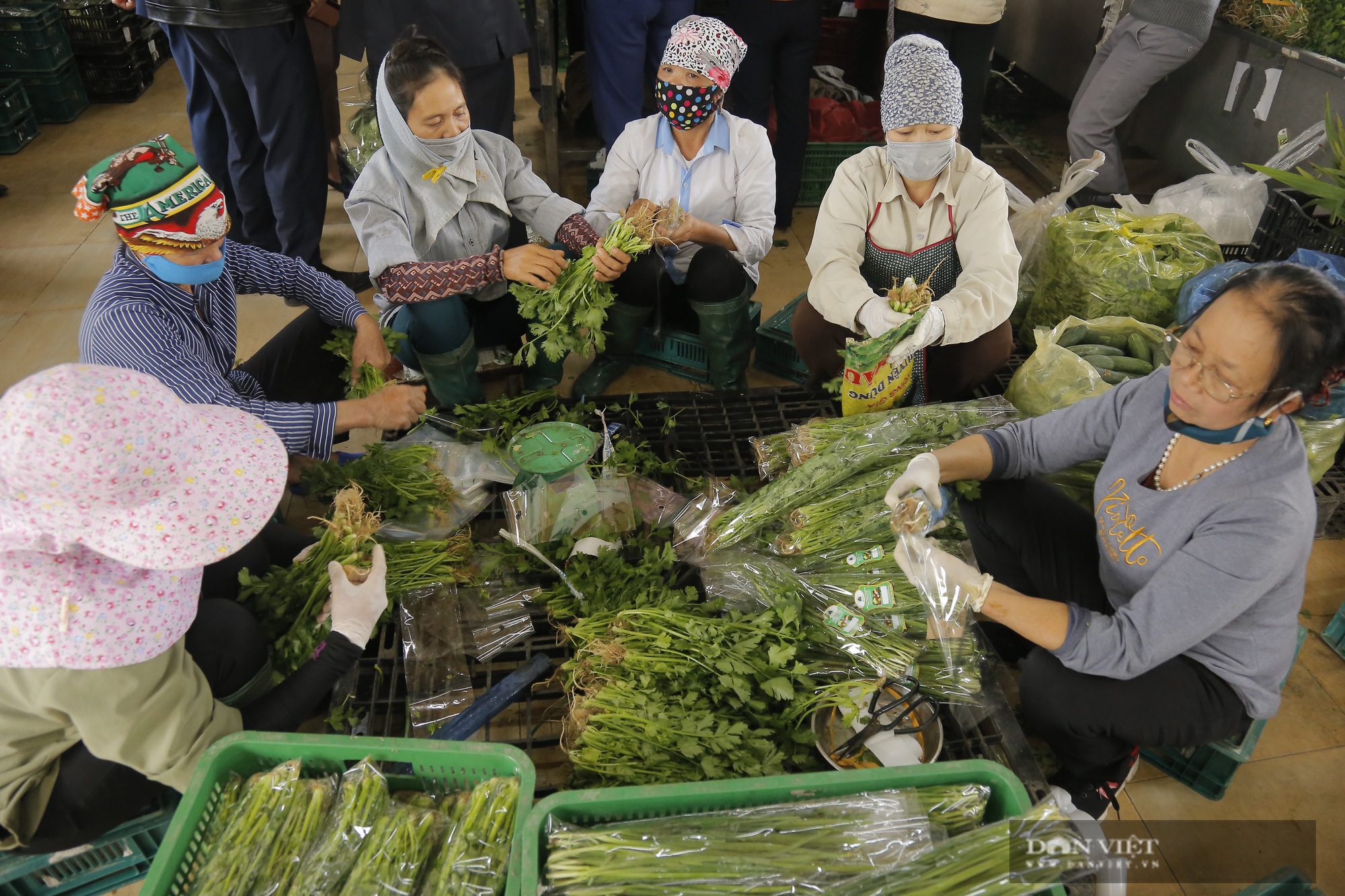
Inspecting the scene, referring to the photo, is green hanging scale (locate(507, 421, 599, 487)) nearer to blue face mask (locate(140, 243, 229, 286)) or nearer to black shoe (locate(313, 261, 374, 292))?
blue face mask (locate(140, 243, 229, 286))

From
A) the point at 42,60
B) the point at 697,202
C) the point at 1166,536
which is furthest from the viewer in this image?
the point at 42,60

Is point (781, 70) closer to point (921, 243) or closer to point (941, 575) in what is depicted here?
point (921, 243)

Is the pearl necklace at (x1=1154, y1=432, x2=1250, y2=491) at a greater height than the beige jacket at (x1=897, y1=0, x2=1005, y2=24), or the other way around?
the beige jacket at (x1=897, y1=0, x2=1005, y2=24)

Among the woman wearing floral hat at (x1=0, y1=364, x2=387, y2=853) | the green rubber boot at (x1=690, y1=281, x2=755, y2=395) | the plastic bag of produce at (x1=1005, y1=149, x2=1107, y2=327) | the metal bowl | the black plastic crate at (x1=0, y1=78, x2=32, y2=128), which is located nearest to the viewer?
the woman wearing floral hat at (x1=0, y1=364, x2=387, y2=853)

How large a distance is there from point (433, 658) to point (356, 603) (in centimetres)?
34

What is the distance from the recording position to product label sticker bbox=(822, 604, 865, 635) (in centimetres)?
209

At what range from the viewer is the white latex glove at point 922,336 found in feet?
8.57

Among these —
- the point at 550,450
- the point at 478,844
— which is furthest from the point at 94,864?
the point at 550,450

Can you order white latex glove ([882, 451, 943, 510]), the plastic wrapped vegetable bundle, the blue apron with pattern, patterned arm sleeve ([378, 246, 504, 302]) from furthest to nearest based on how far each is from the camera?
the blue apron with pattern
patterned arm sleeve ([378, 246, 504, 302])
white latex glove ([882, 451, 943, 510])
the plastic wrapped vegetable bundle

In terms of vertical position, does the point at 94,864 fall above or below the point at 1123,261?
below

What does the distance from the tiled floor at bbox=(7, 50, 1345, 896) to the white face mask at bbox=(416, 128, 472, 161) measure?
42.1 inches

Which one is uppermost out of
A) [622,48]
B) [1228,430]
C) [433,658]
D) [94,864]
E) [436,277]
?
[622,48]

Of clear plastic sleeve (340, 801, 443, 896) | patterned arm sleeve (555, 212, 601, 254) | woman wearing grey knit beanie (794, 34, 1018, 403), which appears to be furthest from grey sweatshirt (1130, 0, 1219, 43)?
clear plastic sleeve (340, 801, 443, 896)

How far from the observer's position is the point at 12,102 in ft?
17.0
